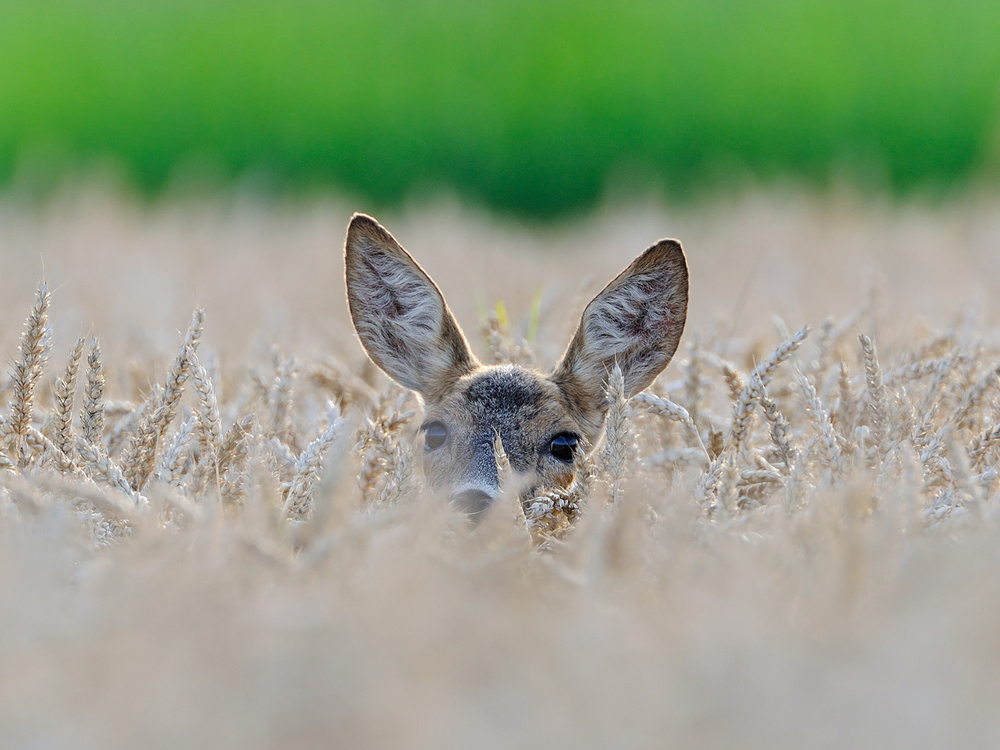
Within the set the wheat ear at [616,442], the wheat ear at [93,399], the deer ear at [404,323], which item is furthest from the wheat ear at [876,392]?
the wheat ear at [93,399]

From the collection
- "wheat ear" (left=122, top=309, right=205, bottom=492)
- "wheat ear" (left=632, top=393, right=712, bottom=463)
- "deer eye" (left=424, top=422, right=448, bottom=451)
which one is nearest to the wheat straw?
"wheat ear" (left=632, top=393, right=712, bottom=463)

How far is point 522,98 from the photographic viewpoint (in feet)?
52.3

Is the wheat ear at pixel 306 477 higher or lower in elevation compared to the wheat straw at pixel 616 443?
lower

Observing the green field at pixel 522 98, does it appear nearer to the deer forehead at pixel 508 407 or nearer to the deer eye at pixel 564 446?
the deer forehead at pixel 508 407

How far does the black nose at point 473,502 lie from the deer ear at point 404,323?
0.92m

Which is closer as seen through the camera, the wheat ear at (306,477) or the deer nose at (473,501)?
the wheat ear at (306,477)

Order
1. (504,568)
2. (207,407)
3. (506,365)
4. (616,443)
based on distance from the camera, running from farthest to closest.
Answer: (506,365)
(207,407)
(616,443)
(504,568)

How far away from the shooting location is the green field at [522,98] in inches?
576

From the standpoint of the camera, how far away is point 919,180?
45.5 feet

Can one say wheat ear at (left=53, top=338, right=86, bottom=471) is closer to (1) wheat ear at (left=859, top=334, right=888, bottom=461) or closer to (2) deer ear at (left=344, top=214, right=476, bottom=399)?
(2) deer ear at (left=344, top=214, right=476, bottom=399)

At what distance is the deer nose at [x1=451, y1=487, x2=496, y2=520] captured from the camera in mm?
3273

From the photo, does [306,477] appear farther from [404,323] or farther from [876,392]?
[876,392]

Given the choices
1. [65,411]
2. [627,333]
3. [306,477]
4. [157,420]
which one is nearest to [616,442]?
[306,477]

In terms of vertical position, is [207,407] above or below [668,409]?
below
